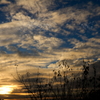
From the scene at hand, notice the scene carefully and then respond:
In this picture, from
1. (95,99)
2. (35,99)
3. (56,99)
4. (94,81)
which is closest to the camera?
(35,99)

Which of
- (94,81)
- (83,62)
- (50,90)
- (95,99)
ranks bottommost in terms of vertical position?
(95,99)

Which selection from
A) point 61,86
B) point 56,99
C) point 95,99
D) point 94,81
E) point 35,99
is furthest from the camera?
point 94,81

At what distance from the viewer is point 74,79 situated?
31.1 feet

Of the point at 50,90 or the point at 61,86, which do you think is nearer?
the point at 50,90

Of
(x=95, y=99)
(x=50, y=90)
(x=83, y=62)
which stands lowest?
(x=95, y=99)

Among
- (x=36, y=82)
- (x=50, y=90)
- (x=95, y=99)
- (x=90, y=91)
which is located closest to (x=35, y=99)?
(x=36, y=82)

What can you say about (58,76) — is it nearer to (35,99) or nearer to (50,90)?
(50,90)

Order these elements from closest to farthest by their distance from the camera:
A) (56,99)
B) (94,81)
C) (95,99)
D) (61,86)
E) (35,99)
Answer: (35,99)
(56,99)
(95,99)
(61,86)
(94,81)

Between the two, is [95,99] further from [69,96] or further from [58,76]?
[58,76]

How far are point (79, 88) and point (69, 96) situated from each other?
1.71 metres

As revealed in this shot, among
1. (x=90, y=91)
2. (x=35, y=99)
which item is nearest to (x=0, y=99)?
(x=35, y=99)

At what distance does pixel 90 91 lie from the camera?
9.13 metres

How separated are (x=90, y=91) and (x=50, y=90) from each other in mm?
2794

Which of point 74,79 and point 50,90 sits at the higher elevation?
point 74,79
